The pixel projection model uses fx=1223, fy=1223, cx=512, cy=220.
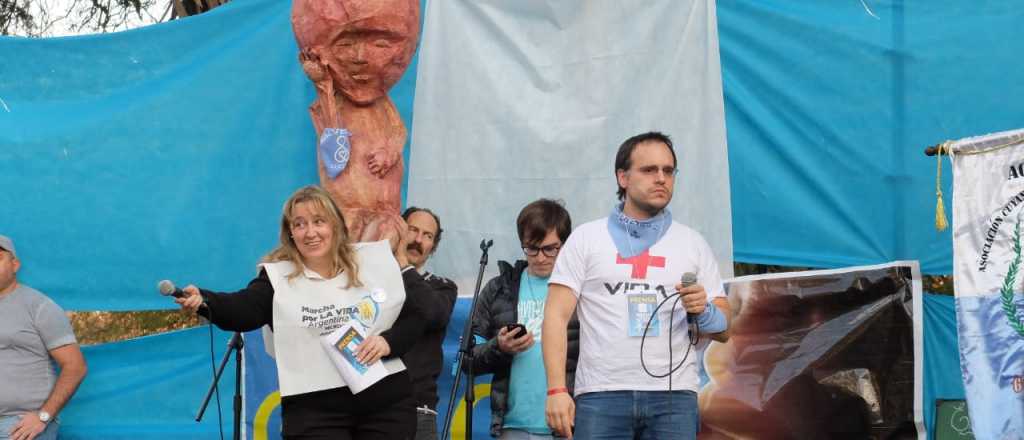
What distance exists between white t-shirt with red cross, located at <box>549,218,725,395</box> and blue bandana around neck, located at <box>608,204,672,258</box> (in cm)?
1

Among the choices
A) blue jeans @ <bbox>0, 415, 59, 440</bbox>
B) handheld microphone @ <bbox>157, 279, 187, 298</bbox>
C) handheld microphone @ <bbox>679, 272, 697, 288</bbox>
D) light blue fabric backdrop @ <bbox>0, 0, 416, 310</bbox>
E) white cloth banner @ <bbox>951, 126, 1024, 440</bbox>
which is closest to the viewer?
handheld microphone @ <bbox>157, 279, 187, 298</bbox>

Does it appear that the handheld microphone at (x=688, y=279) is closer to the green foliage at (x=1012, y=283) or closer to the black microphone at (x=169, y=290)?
the black microphone at (x=169, y=290)

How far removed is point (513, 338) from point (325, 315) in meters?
0.84

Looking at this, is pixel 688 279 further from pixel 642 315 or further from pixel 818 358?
pixel 818 358

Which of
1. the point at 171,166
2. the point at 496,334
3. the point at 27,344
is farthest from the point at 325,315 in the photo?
the point at 171,166

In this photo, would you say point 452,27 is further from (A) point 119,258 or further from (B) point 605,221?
(B) point 605,221

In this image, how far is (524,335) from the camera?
4215 mm

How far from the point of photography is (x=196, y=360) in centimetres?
570

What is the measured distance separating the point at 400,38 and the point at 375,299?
1874mm

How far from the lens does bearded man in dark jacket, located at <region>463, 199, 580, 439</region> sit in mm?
4254

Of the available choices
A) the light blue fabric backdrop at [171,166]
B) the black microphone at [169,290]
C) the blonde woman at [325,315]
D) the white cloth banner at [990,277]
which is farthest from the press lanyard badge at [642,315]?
the light blue fabric backdrop at [171,166]

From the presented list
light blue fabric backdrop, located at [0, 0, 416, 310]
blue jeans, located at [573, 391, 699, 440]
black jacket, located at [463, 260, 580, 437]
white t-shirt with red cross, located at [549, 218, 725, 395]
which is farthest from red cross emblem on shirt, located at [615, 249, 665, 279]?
light blue fabric backdrop, located at [0, 0, 416, 310]

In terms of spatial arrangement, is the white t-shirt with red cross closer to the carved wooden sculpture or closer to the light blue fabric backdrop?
the carved wooden sculpture

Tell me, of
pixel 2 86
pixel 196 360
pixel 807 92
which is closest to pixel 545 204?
pixel 807 92
